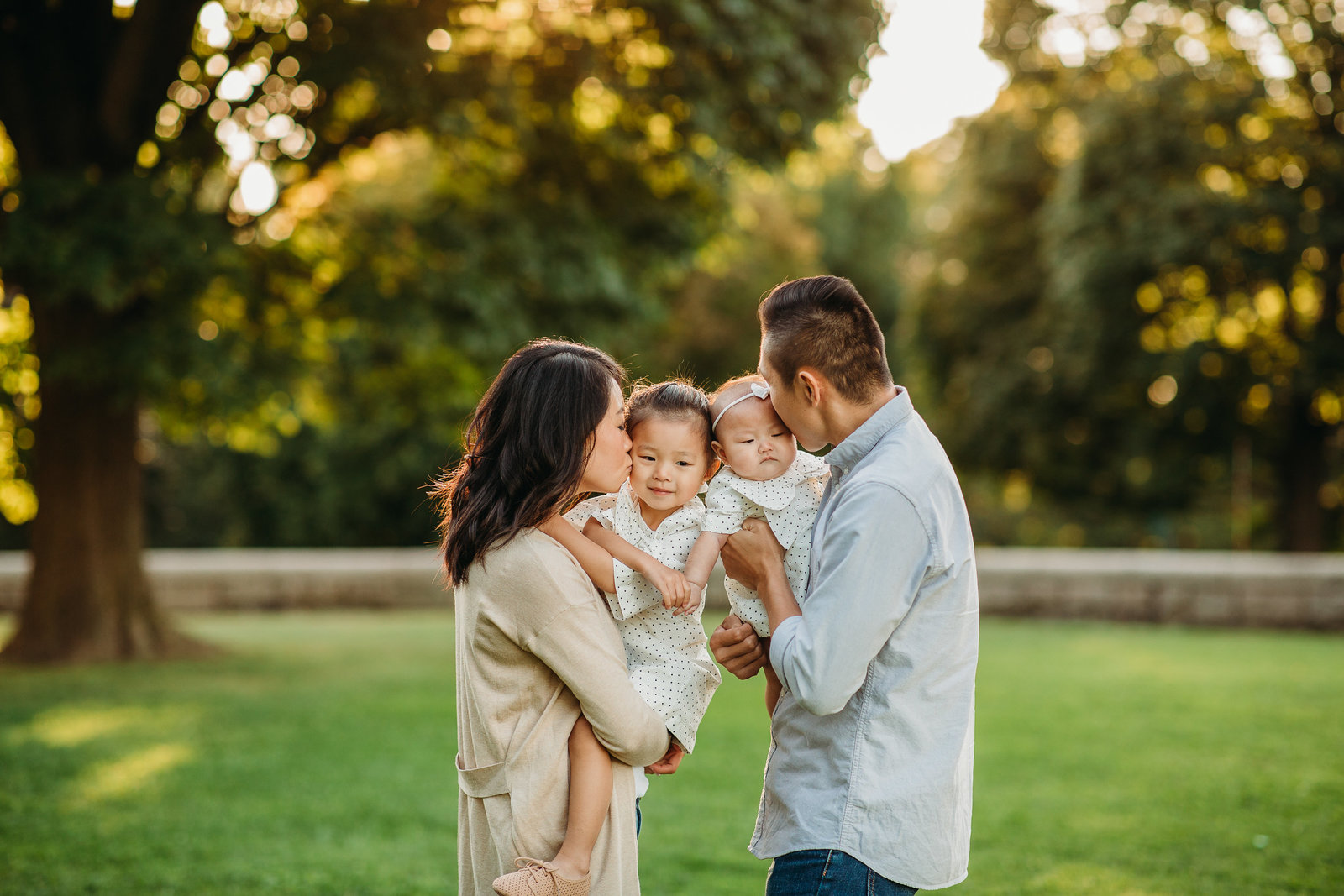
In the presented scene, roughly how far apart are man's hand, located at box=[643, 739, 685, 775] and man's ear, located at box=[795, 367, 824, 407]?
86 cm

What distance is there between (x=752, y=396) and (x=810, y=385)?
35cm

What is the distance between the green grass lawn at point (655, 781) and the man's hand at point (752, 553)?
2.71 m

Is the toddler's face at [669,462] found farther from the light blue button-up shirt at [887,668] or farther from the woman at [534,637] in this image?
the light blue button-up shirt at [887,668]

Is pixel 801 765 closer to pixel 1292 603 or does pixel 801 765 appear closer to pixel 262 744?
pixel 262 744

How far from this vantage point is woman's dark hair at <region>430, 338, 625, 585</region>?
7.43ft

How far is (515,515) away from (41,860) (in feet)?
13.0

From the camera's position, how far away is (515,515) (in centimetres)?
226

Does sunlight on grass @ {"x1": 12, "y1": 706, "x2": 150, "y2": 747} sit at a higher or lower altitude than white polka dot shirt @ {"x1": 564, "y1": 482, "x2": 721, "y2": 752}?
lower

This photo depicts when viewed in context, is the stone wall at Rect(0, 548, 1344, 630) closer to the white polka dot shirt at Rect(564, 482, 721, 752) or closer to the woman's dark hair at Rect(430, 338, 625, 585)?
the white polka dot shirt at Rect(564, 482, 721, 752)

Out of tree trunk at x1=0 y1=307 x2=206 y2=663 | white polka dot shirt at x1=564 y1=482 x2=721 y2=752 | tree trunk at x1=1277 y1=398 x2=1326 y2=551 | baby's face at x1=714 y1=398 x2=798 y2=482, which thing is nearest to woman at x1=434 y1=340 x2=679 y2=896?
white polka dot shirt at x1=564 y1=482 x2=721 y2=752

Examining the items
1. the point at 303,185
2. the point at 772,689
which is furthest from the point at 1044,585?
the point at 772,689

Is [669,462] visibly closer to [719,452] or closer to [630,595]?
[719,452]

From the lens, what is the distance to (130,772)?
646cm

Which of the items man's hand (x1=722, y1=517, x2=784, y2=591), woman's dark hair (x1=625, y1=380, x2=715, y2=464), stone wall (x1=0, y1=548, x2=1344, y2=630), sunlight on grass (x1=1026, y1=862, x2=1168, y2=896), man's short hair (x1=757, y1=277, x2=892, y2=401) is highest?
man's short hair (x1=757, y1=277, x2=892, y2=401)
